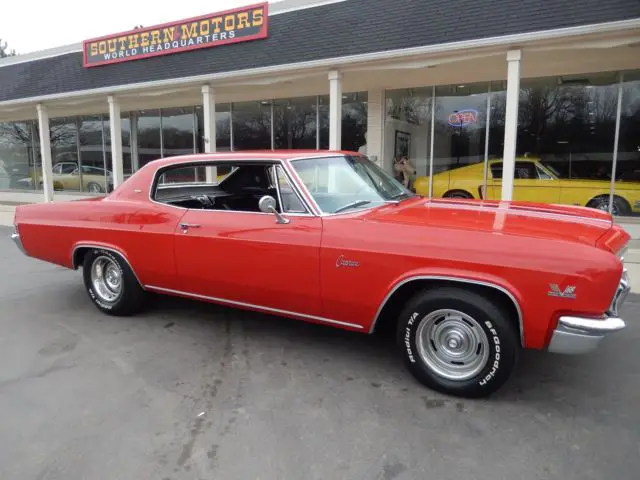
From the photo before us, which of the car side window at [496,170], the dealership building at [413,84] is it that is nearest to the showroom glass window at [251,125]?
the dealership building at [413,84]

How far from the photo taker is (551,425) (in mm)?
2920

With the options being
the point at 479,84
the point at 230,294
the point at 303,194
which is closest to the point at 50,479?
the point at 230,294

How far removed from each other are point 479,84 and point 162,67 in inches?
300

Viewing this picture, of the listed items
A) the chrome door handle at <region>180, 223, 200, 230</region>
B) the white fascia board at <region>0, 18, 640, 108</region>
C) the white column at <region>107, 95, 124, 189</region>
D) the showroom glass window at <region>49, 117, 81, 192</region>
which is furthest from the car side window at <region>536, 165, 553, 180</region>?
the showroom glass window at <region>49, 117, 81, 192</region>

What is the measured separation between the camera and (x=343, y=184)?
13.3 feet

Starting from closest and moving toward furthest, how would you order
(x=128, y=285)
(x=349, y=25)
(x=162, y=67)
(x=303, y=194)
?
1. (x=303, y=194)
2. (x=128, y=285)
3. (x=349, y=25)
4. (x=162, y=67)

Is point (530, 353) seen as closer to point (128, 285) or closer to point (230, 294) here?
point (230, 294)

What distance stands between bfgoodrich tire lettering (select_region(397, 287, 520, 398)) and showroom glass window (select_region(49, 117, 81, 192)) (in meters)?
18.3

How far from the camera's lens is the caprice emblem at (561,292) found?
2.79 m

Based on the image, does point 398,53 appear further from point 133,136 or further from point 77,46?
point 133,136

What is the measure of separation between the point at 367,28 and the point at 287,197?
6.43 m

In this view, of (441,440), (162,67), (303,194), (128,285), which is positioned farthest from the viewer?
(162,67)

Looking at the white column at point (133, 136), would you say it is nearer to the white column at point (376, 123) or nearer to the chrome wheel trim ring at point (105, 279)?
the white column at point (376, 123)

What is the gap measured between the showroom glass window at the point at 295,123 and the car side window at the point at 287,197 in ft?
32.7
